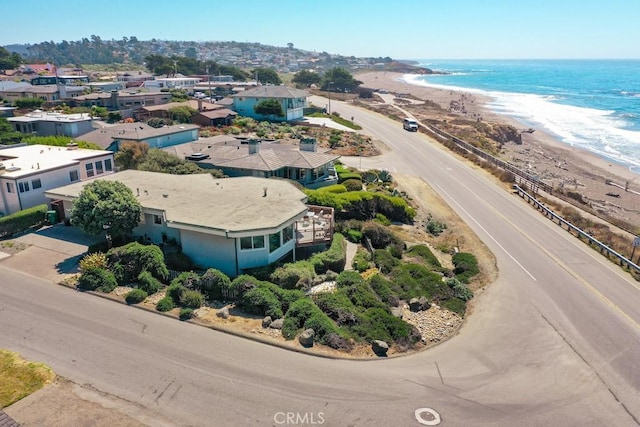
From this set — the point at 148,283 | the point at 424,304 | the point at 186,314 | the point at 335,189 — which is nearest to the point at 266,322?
the point at 186,314

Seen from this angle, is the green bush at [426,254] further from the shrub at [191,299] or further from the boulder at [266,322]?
Result: the shrub at [191,299]

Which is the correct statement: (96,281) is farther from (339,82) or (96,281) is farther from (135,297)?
(339,82)

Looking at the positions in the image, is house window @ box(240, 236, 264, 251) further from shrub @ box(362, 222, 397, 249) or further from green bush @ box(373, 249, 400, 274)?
shrub @ box(362, 222, 397, 249)

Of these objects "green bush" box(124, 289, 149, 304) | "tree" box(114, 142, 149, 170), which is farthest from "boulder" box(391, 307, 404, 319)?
"tree" box(114, 142, 149, 170)

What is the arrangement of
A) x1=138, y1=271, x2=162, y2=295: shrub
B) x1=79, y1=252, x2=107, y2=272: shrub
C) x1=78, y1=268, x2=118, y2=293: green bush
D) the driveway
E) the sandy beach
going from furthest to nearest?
the sandy beach
the driveway
x1=79, y1=252, x2=107, y2=272: shrub
x1=78, y1=268, x2=118, y2=293: green bush
x1=138, y1=271, x2=162, y2=295: shrub

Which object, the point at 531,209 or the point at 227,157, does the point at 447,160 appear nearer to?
the point at 531,209

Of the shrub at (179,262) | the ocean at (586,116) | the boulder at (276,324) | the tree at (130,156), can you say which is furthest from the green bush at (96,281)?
the ocean at (586,116)
